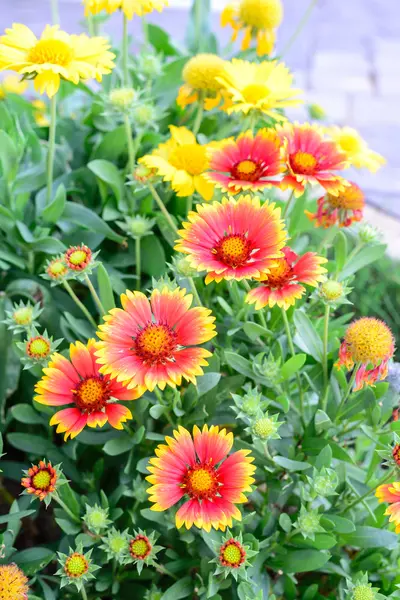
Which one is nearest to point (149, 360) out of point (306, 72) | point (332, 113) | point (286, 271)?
point (286, 271)

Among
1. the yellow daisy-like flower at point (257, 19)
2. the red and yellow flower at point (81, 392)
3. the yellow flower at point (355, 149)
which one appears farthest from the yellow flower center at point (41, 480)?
the yellow daisy-like flower at point (257, 19)

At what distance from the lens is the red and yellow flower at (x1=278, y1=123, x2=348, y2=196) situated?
746 mm

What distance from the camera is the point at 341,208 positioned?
2.77 ft

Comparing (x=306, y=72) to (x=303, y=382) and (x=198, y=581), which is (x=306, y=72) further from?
(x=198, y=581)

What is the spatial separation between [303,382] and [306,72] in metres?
2.04

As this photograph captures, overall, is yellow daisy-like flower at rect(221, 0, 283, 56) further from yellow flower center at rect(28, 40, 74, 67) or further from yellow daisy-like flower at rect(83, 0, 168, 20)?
yellow flower center at rect(28, 40, 74, 67)

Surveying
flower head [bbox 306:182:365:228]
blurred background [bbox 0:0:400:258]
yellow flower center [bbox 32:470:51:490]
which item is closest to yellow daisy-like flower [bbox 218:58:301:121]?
flower head [bbox 306:182:365:228]

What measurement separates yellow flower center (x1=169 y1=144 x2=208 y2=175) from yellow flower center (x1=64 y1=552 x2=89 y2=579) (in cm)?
46

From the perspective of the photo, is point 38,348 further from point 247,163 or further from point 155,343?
point 247,163

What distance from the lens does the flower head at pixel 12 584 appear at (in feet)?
2.09

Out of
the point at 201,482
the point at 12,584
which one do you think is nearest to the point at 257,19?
the point at 201,482

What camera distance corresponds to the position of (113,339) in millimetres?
639

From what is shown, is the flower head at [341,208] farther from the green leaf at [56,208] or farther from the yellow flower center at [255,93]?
the green leaf at [56,208]

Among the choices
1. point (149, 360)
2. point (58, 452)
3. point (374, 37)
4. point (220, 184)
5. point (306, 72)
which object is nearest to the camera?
point (149, 360)
